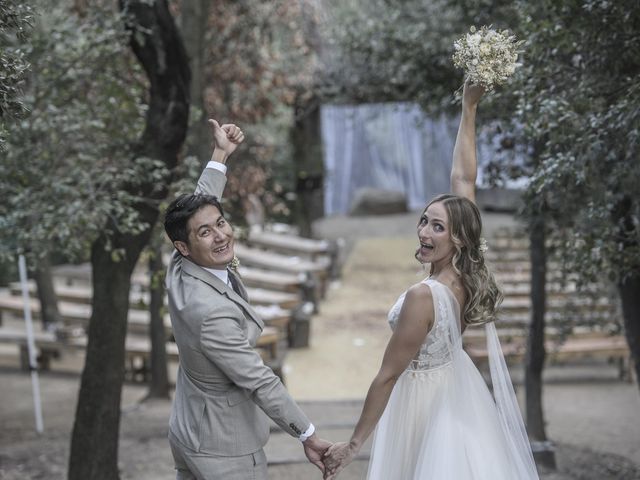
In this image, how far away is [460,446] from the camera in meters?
3.62

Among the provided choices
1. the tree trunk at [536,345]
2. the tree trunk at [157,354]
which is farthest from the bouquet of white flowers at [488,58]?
the tree trunk at [157,354]

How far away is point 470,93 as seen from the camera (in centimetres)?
411

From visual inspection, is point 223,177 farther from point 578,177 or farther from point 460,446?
point 578,177

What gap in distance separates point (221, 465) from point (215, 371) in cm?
36

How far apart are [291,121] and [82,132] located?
11.8 m

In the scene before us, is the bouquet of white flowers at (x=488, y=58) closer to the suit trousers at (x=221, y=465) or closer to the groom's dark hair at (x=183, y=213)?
the groom's dark hair at (x=183, y=213)

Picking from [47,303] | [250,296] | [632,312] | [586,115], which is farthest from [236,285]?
[250,296]

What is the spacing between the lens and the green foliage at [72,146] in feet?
18.9

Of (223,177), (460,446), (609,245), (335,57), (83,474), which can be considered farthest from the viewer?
(335,57)

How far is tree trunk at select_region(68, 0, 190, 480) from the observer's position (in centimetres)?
603

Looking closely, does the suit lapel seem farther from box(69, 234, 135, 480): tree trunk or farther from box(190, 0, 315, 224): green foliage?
box(190, 0, 315, 224): green foliage

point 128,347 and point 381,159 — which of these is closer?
point 128,347

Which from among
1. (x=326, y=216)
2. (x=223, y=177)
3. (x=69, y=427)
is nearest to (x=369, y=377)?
(x=69, y=427)

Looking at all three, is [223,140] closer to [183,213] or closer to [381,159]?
[183,213]
